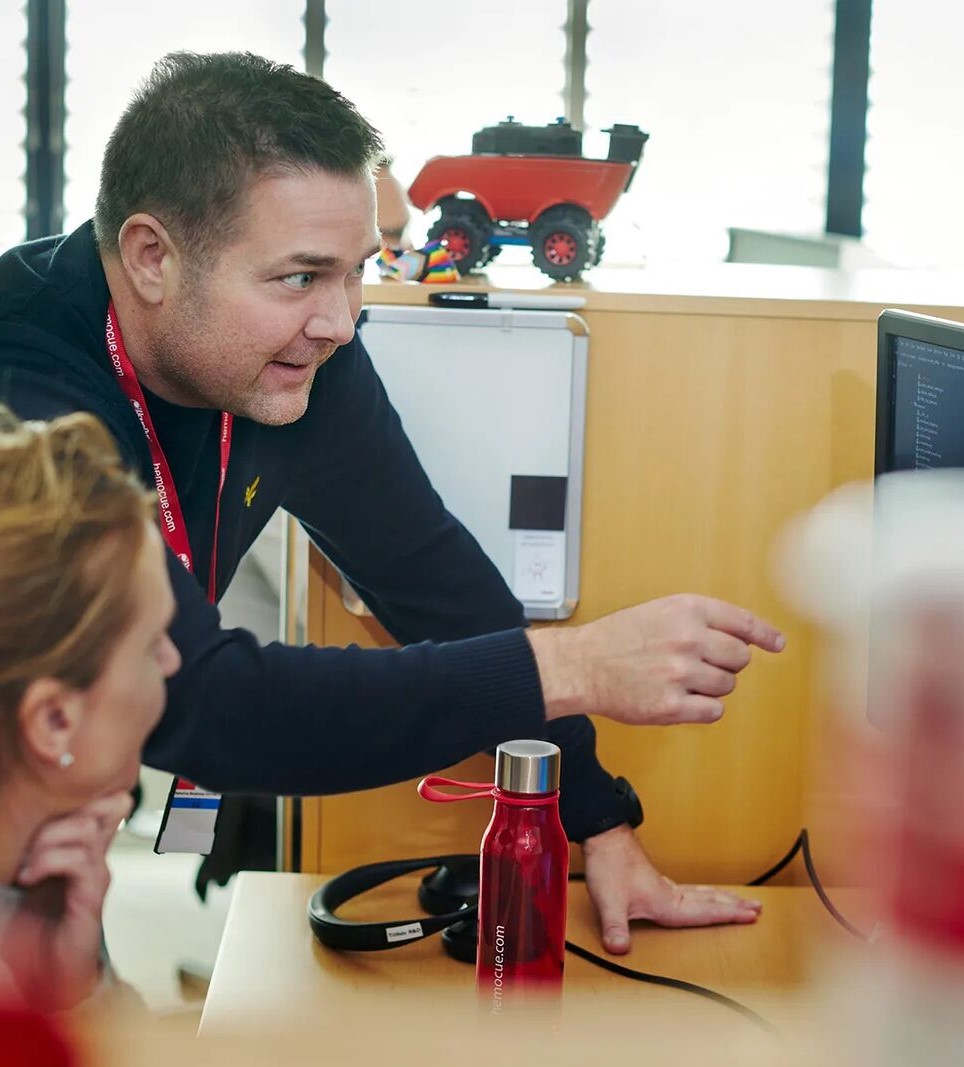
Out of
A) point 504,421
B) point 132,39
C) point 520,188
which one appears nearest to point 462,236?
point 520,188

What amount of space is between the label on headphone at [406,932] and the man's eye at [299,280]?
1.78ft

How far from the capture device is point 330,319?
1.19 m

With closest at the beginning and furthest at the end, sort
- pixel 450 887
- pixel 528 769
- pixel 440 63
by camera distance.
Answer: pixel 528 769, pixel 450 887, pixel 440 63

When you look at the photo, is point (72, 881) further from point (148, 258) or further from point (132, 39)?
point (132, 39)

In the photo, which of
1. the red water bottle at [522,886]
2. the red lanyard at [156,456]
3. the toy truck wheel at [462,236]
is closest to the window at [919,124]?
the toy truck wheel at [462,236]

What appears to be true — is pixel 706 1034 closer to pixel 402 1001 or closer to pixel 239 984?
pixel 402 1001

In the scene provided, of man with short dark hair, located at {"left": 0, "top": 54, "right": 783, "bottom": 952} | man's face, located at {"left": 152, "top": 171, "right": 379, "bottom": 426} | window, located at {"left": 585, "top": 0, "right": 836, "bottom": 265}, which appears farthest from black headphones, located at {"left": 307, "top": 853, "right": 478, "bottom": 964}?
window, located at {"left": 585, "top": 0, "right": 836, "bottom": 265}

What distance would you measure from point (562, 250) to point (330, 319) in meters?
0.37

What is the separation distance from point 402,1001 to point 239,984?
0.84m

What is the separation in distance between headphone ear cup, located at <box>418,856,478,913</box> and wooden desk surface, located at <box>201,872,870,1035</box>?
0.07 feet

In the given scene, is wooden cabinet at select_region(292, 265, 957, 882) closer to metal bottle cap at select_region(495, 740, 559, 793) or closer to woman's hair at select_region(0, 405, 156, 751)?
metal bottle cap at select_region(495, 740, 559, 793)

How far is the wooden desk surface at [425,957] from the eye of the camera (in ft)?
3.75

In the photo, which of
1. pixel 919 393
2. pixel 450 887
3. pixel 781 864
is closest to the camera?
pixel 919 393

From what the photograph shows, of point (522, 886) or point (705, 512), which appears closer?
point (522, 886)
